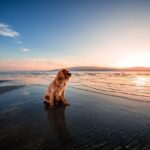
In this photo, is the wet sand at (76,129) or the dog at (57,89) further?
the dog at (57,89)

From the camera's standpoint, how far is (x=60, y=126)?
6.13 meters

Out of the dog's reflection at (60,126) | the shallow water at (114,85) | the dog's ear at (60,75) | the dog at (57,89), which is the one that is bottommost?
the shallow water at (114,85)

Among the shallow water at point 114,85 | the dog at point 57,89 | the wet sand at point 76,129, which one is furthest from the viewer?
the shallow water at point 114,85

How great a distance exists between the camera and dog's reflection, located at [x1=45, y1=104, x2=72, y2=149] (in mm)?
4827

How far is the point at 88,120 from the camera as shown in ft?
22.2

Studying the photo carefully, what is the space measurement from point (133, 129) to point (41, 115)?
187 inches

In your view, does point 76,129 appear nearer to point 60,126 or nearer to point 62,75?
point 60,126

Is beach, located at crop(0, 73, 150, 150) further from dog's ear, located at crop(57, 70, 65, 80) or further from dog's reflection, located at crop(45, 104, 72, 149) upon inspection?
dog's ear, located at crop(57, 70, 65, 80)

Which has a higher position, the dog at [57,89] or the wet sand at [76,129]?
the dog at [57,89]

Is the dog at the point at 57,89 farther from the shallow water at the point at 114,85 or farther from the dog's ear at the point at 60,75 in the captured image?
the shallow water at the point at 114,85

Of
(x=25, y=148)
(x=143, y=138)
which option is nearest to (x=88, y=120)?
(x=143, y=138)

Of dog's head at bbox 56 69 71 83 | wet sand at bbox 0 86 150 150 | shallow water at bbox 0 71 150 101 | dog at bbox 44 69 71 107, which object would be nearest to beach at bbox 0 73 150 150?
wet sand at bbox 0 86 150 150

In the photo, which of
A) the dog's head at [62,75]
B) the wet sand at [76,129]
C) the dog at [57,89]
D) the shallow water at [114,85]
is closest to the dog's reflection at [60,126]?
the wet sand at [76,129]

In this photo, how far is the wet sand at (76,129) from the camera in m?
4.61
